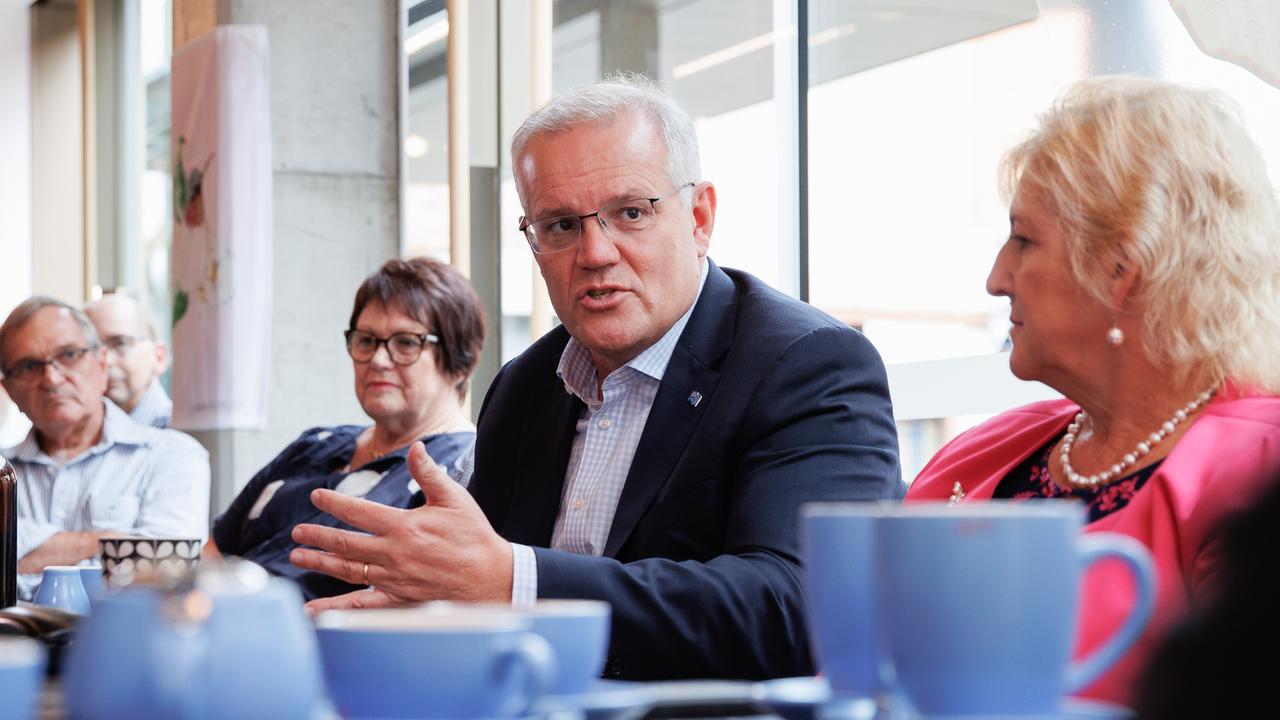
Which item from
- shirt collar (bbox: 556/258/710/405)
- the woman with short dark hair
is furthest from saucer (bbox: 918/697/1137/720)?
the woman with short dark hair

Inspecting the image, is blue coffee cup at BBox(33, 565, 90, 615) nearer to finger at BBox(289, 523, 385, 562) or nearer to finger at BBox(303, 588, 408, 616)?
finger at BBox(303, 588, 408, 616)

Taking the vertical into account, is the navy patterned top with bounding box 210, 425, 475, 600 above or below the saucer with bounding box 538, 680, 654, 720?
below

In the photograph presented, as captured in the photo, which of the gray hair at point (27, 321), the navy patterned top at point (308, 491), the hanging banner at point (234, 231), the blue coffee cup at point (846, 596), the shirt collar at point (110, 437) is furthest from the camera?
the hanging banner at point (234, 231)

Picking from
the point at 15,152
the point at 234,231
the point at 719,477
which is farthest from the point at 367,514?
the point at 15,152

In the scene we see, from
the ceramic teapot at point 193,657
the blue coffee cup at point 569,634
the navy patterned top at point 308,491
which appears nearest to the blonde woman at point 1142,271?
the blue coffee cup at point 569,634

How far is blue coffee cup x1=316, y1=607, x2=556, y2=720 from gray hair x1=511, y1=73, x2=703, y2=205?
1.45 meters

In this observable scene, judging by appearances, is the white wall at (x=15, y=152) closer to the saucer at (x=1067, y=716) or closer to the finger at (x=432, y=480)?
the finger at (x=432, y=480)

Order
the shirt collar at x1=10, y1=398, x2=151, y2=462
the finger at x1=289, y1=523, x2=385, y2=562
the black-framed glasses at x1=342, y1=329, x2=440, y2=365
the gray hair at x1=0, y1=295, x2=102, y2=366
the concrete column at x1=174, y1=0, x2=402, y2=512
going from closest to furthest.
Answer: the finger at x1=289, y1=523, x2=385, y2=562, the black-framed glasses at x1=342, y1=329, x2=440, y2=365, the shirt collar at x1=10, y1=398, x2=151, y2=462, the gray hair at x1=0, y1=295, x2=102, y2=366, the concrete column at x1=174, y1=0, x2=402, y2=512

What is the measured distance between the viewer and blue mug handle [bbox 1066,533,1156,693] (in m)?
0.65

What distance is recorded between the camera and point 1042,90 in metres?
2.87

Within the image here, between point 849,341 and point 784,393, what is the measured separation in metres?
0.15

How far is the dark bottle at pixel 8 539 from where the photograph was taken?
1924 mm

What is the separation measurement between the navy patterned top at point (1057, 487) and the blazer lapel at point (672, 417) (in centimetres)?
38

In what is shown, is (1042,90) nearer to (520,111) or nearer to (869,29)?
(869,29)
